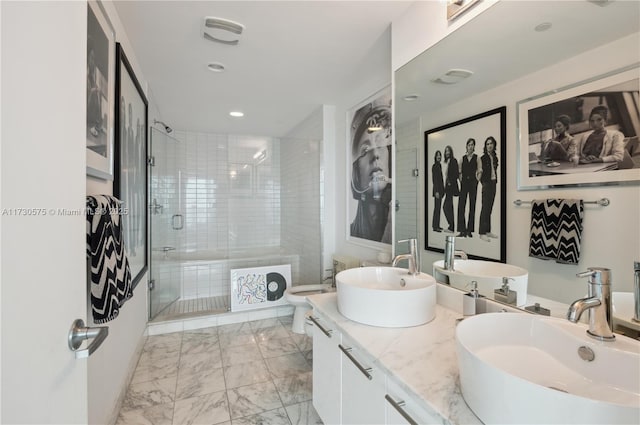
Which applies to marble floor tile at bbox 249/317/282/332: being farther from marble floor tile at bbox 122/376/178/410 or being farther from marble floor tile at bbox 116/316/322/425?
marble floor tile at bbox 122/376/178/410

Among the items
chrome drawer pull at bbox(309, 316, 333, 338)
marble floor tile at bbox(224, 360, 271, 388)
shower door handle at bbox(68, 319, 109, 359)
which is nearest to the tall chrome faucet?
chrome drawer pull at bbox(309, 316, 333, 338)

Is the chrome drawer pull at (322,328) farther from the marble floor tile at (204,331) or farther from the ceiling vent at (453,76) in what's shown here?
the marble floor tile at (204,331)

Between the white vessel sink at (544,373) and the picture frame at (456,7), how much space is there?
4.43 ft

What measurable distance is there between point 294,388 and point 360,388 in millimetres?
1155

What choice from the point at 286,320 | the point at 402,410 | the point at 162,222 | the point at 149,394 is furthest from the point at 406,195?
the point at 162,222

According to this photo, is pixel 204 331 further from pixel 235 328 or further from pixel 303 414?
pixel 303 414

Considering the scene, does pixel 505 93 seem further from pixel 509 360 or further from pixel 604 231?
pixel 509 360

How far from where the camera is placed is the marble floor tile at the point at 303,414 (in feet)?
6.01

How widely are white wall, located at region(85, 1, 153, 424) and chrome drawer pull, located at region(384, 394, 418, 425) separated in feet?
4.34

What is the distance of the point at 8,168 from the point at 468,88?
1.65 meters

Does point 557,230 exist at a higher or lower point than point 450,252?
higher

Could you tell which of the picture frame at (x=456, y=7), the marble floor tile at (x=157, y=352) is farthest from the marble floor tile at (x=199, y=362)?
the picture frame at (x=456, y=7)

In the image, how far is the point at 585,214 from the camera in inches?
40.4

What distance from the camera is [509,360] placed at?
0.96 m
